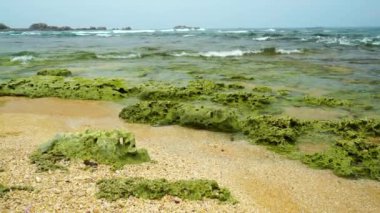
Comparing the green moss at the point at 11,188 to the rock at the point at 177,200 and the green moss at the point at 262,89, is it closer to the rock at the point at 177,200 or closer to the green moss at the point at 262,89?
the rock at the point at 177,200

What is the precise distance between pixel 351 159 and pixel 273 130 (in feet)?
4.52

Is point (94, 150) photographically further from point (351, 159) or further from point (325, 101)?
point (325, 101)

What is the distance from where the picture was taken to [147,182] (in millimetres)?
4414

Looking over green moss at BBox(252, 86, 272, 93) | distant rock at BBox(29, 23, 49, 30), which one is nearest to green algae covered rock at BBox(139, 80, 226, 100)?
green moss at BBox(252, 86, 272, 93)

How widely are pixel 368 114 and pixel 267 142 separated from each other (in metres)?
3.08

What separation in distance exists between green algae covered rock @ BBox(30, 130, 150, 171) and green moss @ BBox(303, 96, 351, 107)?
16.9 feet

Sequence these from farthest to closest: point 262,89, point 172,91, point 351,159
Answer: point 262,89
point 172,91
point 351,159

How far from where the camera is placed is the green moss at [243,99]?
8898 millimetres

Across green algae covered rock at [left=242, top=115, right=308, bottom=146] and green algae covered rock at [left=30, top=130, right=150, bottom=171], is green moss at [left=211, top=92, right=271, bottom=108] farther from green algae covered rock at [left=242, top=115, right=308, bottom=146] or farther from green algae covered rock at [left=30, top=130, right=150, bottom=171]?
green algae covered rock at [left=30, top=130, right=150, bottom=171]

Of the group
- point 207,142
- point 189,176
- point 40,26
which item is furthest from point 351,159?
point 40,26

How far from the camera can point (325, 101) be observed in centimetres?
921

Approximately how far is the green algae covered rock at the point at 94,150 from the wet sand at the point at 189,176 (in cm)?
15

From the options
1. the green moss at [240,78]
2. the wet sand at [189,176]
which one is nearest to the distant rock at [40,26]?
the green moss at [240,78]

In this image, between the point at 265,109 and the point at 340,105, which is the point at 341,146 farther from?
the point at 340,105
